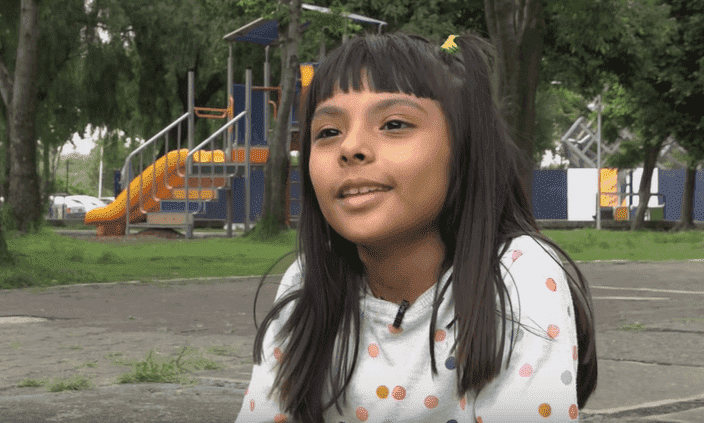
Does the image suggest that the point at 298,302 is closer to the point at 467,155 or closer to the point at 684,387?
the point at 467,155

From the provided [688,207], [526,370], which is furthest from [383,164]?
[688,207]

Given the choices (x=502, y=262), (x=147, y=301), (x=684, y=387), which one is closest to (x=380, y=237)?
(x=502, y=262)

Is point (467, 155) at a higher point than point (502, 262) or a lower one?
higher

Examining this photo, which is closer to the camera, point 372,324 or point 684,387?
point 372,324

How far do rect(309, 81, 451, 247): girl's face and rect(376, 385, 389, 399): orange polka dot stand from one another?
24 cm

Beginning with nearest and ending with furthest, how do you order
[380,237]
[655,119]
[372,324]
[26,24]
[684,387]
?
[380,237], [372,324], [684,387], [26,24], [655,119]

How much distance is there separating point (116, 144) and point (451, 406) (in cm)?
2684

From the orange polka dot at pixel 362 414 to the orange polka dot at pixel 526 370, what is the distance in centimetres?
32

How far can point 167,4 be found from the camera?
85.1ft

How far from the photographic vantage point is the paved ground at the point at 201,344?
3.60 metres

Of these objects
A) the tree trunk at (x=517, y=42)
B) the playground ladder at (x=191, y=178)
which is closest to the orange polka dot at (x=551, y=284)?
the tree trunk at (x=517, y=42)

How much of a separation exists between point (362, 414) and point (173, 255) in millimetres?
12120

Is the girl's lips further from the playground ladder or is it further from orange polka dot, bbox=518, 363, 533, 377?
the playground ladder

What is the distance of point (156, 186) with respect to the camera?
20.9 metres
